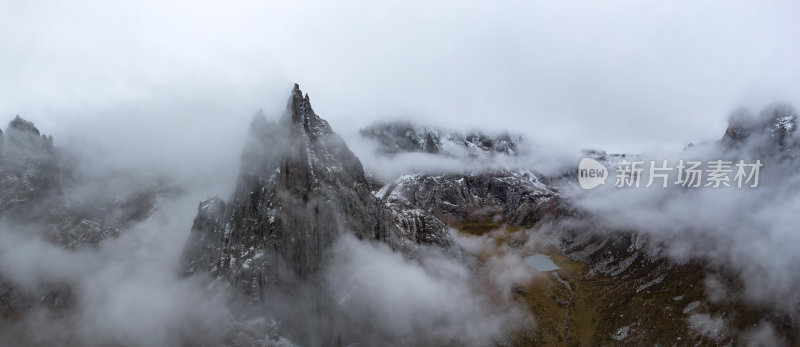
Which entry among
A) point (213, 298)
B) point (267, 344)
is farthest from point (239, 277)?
point (267, 344)

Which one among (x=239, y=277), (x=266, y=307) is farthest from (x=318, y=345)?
(x=239, y=277)

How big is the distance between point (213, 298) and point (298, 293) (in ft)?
117

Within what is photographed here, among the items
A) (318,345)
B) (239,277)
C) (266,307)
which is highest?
(239,277)

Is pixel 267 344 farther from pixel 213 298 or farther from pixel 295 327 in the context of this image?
pixel 213 298

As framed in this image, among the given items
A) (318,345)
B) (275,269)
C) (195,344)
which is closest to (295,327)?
(318,345)

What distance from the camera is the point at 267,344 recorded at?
19012 centimetres

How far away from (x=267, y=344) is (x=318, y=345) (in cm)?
2096

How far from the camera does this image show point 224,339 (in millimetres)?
192250

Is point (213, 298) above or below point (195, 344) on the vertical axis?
above

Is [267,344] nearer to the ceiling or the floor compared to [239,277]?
nearer to the floor

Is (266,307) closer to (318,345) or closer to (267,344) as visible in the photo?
(267,344)

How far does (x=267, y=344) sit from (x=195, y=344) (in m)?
33.6

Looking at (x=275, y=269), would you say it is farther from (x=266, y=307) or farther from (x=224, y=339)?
(x=224, y=339)

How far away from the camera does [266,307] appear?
7687 inches
